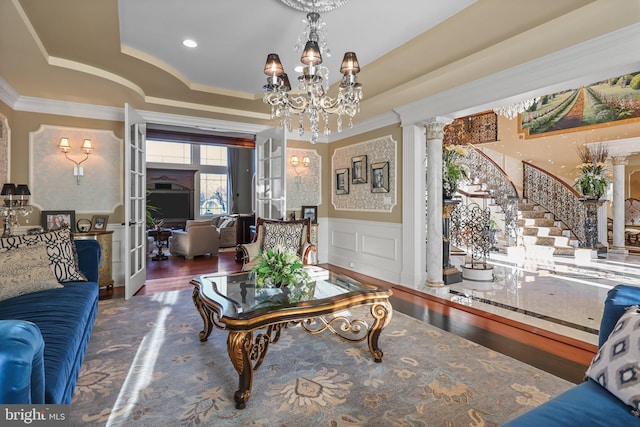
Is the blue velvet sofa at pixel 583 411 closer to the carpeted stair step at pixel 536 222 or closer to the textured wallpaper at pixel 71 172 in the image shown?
the textured wallpaper at pixel 71 172

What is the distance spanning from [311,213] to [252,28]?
3829mm

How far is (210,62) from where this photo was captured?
3588 millimetres

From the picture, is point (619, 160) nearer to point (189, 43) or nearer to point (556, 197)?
point (556, 197)

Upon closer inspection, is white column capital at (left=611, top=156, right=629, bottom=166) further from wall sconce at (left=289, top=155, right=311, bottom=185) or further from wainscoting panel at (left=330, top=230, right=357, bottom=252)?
wall sconce at (left=289, top=155, right=311, bottom=185)

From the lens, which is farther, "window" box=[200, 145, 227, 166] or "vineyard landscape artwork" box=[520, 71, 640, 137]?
"window" box=[200, 145, 227, 166]

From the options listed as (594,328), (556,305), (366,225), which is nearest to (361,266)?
(366,225)

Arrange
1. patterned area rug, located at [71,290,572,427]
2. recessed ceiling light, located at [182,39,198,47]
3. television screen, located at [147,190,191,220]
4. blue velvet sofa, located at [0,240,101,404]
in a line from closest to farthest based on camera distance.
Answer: blue velvet sofa, located at [0,240,101,404] → patterned area rug, located at [71,290,572,427] → recessed ceiling light, located at [182,39,198,47] → television screen, located at [147,190,191,220]

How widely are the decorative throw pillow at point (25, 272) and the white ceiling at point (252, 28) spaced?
202 cm

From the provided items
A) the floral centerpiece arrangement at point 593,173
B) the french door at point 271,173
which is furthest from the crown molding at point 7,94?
the floral centerpiece arrangement at point 593,173

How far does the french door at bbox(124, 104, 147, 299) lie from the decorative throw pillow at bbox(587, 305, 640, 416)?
4.46 m

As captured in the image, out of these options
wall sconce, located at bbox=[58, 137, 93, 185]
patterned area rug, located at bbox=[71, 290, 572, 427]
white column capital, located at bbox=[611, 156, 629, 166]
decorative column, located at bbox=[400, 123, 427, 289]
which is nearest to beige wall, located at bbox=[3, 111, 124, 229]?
wall sconce, located at bbox=[58, 137, 93, 185]

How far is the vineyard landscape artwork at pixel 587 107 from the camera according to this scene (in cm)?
723

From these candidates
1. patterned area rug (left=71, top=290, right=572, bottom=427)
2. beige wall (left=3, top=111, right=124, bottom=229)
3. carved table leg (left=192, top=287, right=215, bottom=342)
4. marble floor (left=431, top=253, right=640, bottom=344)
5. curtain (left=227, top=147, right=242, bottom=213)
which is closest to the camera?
patterned area rug (left=71, top=290, right=572, bottom=427)

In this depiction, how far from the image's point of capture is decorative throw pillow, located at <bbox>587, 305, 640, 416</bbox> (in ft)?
3.96
